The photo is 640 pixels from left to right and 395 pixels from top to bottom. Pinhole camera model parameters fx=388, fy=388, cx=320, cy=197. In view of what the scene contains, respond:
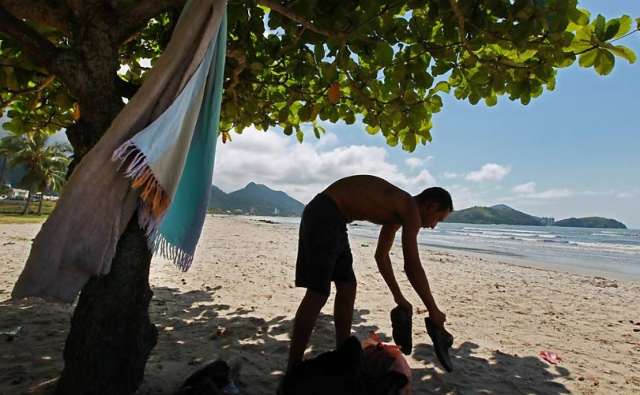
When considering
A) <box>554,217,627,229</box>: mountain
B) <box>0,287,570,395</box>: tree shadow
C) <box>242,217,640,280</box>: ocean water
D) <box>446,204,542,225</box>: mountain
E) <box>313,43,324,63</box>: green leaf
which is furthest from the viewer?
<box>446,204,542,225</box>: mountain

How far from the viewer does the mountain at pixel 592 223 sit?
329 feet

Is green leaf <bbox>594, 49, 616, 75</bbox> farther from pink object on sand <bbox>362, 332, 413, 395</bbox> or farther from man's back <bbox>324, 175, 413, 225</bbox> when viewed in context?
pink object on sand <bbox>362, 332, 413, 395</bbox>

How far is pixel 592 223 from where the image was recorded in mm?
102750

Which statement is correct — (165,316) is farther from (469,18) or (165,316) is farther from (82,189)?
(469,18)

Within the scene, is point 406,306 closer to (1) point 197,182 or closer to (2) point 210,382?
(2) point 210,382

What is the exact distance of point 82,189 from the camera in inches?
67.1

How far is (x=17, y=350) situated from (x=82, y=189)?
86.0 inches

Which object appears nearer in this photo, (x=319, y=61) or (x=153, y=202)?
(x=153, y=202)

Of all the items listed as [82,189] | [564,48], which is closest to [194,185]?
[82,189]

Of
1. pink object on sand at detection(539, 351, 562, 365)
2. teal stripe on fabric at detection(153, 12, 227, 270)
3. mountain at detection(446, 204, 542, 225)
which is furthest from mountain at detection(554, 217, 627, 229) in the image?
teal stripe on fabric at detection(153, 12, 227, 270)

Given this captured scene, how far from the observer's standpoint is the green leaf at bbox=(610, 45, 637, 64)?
7.89 ft

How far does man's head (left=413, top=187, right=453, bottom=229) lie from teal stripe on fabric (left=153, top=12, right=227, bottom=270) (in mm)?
1577

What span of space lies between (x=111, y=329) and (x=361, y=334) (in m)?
2.51

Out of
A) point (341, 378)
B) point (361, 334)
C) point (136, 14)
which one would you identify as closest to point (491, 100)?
point (361, 334)
